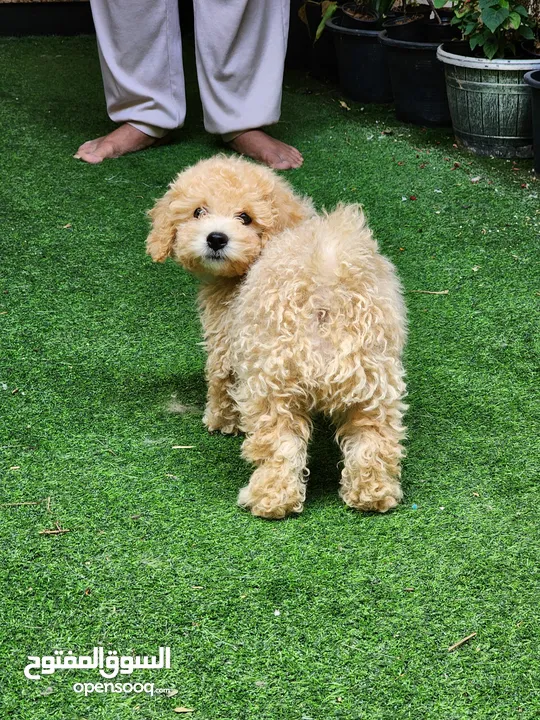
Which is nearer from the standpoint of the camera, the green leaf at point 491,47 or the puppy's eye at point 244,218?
the puppy's eye at point 244,218

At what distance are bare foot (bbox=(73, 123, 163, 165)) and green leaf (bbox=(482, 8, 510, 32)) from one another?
1.56 metres

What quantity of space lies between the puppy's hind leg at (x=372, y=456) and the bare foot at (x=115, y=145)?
8.44ft

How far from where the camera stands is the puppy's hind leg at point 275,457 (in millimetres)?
1850

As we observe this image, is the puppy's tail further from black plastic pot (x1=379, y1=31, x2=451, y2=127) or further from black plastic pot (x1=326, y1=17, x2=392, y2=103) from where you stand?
black plastic pot (x1=326, y1=17, x2=392, y2=103)

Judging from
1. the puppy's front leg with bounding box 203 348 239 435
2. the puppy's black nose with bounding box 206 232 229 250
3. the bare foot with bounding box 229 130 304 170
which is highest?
the puppy's black nose with bounding box 206 232 229 250

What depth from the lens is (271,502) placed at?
72.5 inches

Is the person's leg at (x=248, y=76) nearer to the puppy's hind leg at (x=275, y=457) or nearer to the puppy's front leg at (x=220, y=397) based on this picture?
the puppy's front leg at (x=220, y=397)

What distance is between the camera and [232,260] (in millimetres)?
2010

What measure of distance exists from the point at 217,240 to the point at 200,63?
7.77ft

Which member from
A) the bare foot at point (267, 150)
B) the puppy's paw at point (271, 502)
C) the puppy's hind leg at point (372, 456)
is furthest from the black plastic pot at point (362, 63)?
the puppy's paw at point (271, 502)

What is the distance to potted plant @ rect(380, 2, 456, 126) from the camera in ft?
14.0

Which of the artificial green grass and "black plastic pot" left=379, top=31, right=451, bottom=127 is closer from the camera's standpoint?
the artificial green grass

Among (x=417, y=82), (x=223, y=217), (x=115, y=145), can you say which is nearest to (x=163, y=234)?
(x=223, y=217)
